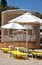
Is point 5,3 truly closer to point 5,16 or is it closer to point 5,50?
point 5,16

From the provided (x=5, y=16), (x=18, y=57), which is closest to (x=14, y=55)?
(x=18, y=57)

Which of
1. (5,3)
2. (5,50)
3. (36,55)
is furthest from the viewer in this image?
(5,3)

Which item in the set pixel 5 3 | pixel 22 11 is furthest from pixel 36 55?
pixel 5 3

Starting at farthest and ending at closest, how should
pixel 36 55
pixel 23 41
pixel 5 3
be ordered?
pixel 5 3, pixel 23 41, pixel 36 55

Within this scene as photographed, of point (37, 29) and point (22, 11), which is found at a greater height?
point (22, 11)

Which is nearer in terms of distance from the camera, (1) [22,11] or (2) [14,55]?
(2) [14,55]

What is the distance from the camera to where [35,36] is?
22047 millimetres

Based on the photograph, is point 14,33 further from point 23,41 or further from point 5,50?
point 5,50

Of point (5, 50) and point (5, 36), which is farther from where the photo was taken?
point (5, 36)

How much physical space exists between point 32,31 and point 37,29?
529 mm

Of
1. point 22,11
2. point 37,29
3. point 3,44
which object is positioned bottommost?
point 3,44

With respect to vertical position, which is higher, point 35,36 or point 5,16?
point 5,16

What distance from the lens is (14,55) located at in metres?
14.3

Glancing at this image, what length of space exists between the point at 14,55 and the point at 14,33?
8.41 metres
